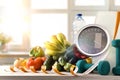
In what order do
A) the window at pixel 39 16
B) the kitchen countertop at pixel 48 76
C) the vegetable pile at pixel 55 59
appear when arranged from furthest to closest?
the window at pixel 39 16, the vegetable pile at pixel 55 59, the kitchen countertop at pixel 48 76

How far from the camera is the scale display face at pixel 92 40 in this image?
51.8 inches

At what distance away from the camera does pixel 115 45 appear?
4.14 ft

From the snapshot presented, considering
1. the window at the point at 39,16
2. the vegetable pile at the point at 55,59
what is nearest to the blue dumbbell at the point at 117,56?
the vegetable pile at the point at 55,59

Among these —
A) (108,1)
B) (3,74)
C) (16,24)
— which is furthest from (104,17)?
(16,24)

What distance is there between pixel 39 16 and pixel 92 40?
1170 mm

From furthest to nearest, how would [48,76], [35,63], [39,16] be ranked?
[39,16]
[35,63]
[48,76]

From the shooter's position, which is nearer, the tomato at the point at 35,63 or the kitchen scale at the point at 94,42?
the kitchen scale at the point at 94,42

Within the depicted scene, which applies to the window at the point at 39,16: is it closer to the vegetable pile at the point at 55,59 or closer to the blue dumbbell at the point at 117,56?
the vegetable pile at the point at 55,59

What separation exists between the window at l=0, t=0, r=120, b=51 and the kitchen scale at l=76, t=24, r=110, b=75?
1.01 metres

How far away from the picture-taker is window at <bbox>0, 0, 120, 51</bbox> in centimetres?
238

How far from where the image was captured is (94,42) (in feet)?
4.35

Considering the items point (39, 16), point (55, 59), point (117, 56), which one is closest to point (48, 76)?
point (55, 59)

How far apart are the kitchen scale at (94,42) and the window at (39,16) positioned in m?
1.01

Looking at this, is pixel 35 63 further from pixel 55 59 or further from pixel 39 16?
pixel 39 16
